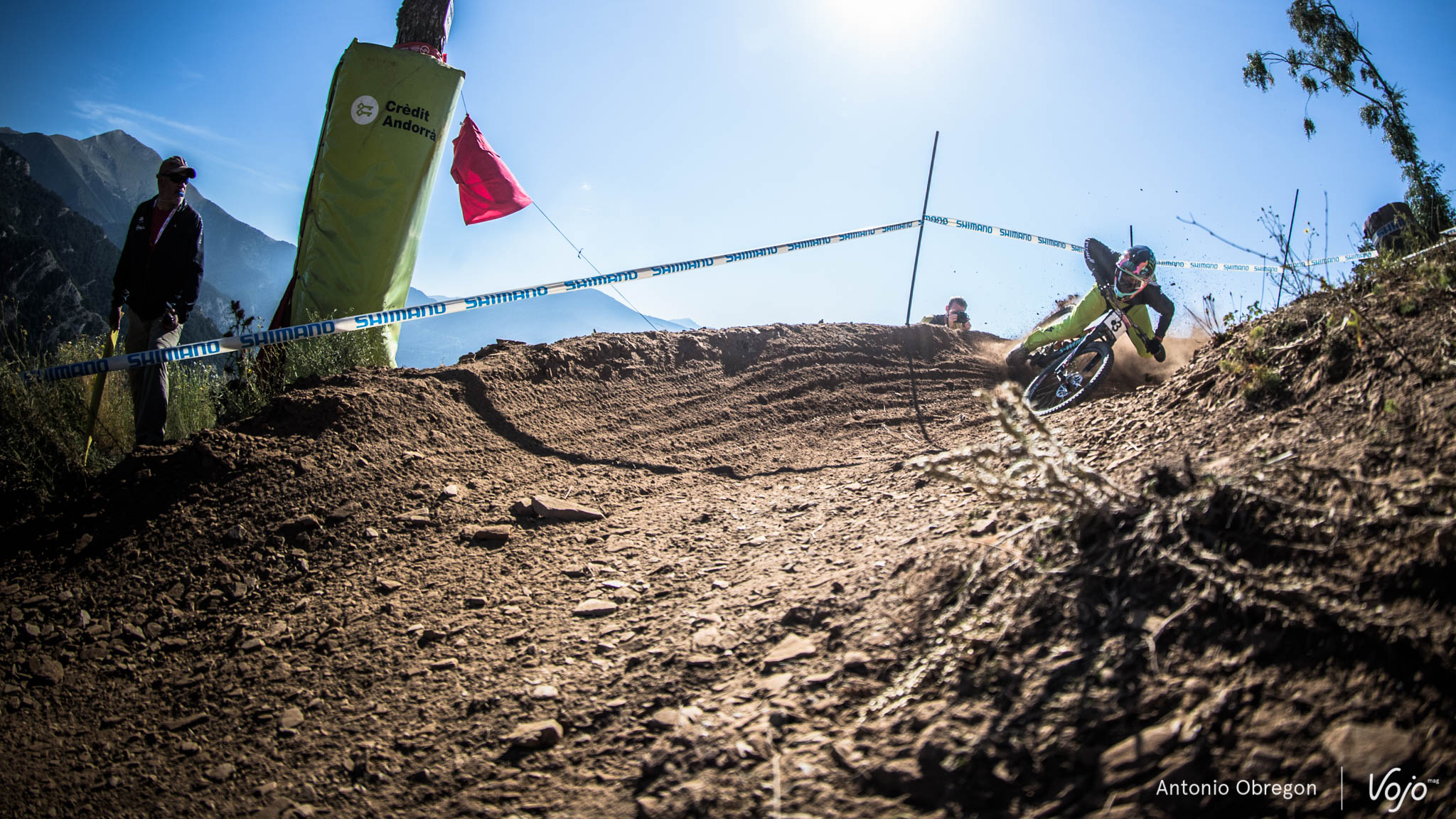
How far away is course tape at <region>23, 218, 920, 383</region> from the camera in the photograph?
4859 mm

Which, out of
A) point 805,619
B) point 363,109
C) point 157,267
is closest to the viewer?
point 805,619

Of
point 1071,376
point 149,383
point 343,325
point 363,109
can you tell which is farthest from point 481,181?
point 1071,376

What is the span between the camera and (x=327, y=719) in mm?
2752

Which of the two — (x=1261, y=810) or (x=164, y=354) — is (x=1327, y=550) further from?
(x=164, y=354)

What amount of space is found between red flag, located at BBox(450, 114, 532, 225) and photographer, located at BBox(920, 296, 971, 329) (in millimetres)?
6134

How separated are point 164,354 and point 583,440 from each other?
10.2 ft

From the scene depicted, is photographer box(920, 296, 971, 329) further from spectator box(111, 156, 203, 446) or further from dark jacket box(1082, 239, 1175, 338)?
spectator box(111, 156, 203, 446)

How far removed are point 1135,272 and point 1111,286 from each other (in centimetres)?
22

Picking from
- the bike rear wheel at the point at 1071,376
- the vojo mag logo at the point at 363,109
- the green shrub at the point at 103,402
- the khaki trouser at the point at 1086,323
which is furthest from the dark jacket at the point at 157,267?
the khaki trouser at the point at 1086,323

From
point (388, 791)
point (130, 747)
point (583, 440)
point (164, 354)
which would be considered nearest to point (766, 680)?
point (388, 791)

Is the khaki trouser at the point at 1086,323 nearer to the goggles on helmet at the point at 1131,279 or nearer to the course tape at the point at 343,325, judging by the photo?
the goggles on helmet at the point at 1131,279

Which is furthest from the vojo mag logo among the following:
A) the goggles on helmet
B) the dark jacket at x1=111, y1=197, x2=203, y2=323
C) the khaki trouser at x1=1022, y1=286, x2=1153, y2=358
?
the goggles on helmet

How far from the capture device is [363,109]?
648 centimetres

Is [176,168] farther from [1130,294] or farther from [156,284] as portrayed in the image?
[1130,294]
